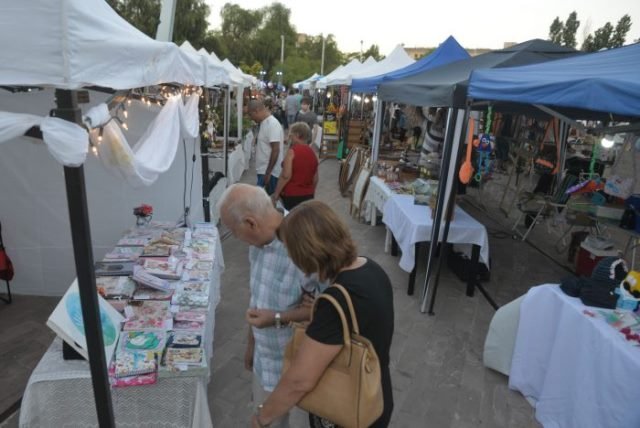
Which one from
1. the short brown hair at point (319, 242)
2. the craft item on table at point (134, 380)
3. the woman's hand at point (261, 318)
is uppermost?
the short brown hair at point (319, 242)

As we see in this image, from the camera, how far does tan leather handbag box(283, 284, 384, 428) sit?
1.19 meters

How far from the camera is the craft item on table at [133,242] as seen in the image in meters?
3.27

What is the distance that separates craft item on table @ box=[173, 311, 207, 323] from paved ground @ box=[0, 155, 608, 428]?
2.28 ft

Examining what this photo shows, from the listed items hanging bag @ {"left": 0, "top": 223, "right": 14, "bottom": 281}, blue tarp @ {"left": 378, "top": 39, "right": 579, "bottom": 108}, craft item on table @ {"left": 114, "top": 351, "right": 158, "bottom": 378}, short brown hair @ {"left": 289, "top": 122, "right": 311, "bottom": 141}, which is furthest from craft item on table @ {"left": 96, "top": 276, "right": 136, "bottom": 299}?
blue tarp @ {"left": 378, "top": 39, "right": 579, "bottom": 108}

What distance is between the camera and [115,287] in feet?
8.50

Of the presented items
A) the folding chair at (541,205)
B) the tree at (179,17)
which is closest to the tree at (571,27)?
the tree at (179,17)

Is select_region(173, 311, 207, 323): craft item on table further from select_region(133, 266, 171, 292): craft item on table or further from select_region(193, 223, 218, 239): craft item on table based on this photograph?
select_region(193, 223, 218, 239): craft item on table

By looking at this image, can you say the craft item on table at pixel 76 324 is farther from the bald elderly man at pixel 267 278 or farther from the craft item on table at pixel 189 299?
the bald elderly man at pixel 267 278

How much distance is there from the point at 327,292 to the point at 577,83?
241 centimetres

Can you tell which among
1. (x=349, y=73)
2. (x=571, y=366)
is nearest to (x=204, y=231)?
(x=571, y=366)

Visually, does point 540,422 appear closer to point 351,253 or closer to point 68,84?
point 351,253

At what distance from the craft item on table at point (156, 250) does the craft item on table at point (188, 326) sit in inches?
31.9

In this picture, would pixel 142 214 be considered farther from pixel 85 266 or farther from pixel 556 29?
pixel 556 29

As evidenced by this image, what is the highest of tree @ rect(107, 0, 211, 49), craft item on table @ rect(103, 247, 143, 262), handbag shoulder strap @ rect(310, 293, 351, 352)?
tree @ rect(107, 0, 211, 49)
